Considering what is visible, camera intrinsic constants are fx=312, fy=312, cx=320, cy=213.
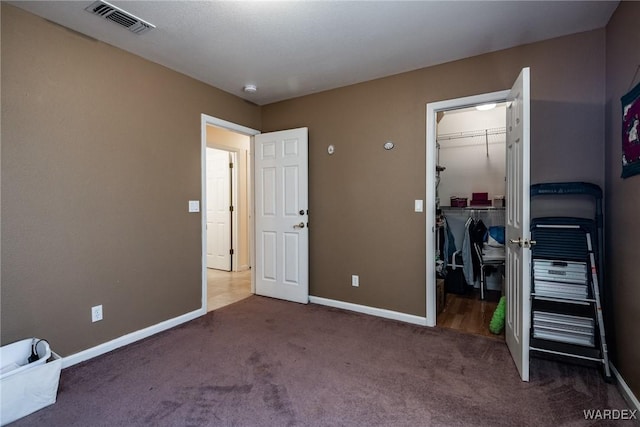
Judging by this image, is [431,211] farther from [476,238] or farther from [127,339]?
[127,339]

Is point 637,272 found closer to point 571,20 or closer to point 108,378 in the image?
point 571,20

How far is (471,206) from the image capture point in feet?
13.6

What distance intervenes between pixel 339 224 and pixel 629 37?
259cm

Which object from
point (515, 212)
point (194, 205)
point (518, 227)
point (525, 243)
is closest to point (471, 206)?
point (515, 212)

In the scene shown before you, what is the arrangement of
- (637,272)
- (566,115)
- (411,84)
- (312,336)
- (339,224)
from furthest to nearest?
(339,224), (411,84), (312,336), (566,115), (637,272)

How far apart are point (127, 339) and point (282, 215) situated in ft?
6.33

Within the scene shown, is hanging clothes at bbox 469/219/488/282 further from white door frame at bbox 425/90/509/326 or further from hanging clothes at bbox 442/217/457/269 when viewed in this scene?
white door frame at bbox 425/90/509/326

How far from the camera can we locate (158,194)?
9.36 ft

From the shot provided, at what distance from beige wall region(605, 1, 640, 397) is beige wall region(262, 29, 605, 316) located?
18 cm

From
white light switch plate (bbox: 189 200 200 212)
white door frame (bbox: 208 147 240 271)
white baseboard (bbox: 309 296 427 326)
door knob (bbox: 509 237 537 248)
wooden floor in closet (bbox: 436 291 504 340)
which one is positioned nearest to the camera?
door knob (bbox: 509 237 537 248)

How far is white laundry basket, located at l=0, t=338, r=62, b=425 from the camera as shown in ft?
5.47

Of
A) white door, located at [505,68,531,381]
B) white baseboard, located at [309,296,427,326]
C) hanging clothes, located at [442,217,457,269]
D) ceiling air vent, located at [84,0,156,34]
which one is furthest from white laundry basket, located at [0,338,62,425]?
hanging clothes, located at [442,217,457,269]

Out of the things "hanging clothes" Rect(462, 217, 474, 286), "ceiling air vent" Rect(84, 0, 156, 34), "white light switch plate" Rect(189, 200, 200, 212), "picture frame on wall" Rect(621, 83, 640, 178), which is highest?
"ceiling air vent" Rect(84, 0, 156, 34)

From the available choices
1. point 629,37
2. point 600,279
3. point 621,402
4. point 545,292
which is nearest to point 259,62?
point 629,37
